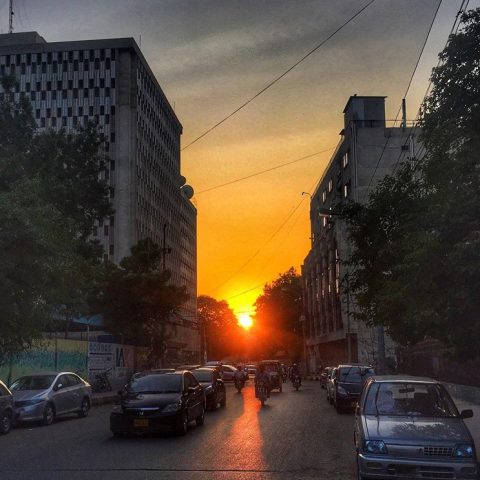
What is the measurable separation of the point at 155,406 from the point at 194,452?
2776 mm

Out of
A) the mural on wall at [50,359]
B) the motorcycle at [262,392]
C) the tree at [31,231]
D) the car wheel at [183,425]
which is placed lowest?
the car wheel at [183,425]

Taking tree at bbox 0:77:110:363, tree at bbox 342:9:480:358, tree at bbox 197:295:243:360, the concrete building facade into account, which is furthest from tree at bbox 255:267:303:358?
tree at bbox 342:9:480:358

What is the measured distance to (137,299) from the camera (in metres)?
43.3

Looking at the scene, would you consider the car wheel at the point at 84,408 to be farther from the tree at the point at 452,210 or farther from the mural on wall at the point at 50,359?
the tree at the point at 452,210

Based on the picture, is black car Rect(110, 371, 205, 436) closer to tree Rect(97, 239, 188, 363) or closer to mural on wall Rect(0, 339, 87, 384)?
mural on wall Rect(0, 339, 87, 384)

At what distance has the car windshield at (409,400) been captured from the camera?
9695 mm

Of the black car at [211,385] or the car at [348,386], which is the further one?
the black car at [211,385]

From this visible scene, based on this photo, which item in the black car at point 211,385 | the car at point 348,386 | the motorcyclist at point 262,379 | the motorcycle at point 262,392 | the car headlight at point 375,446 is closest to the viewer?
the car headlight at point 375,446

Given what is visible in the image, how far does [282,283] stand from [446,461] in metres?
96.0

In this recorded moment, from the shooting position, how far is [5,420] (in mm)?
16641

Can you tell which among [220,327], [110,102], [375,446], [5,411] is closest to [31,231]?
[5,411]

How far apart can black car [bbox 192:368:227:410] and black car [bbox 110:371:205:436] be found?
612cm

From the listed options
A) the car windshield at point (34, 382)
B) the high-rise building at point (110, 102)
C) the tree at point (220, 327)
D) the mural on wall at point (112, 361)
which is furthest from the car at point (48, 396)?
the tree at point (220, 327)

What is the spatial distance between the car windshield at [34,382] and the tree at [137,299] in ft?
69.4
